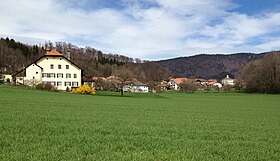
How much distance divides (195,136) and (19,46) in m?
148

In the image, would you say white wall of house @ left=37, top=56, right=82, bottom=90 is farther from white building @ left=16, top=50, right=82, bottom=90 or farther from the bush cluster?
the bush cluster

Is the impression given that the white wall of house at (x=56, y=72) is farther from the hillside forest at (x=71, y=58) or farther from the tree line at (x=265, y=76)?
the tree line at (x=265, y=76)

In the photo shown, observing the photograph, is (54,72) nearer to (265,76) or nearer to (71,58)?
(265,76)

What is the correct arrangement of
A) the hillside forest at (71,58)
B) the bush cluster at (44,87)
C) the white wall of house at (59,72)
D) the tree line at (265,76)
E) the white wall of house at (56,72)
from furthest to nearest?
the hillside forest at (71,58)
the tree line at (265,76)
the white wall of house at (59,72)
the white wall of house at (56,72)
the bush cluster at (44,87)

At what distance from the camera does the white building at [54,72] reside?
71375 mm

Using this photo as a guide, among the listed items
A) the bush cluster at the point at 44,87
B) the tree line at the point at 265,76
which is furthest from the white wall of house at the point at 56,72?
the tree line at the point at 265,76

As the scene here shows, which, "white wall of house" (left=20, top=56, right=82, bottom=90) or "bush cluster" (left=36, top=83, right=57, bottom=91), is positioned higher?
"white wall of house" (left=20, top=56, right=82, bottom=90)

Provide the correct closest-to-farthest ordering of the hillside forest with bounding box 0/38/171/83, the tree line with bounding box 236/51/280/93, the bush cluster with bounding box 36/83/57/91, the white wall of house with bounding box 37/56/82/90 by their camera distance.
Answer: the bush cluster with bounding box 36/83/57/91
the white wall of house with bounding box 37/56/82/90
the tree line with bounding box 236/51/280/93
the hillside forest with bounding box 0/38/171/83

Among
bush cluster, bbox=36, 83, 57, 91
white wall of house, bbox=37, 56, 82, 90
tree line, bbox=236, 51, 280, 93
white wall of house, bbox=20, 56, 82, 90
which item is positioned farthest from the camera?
tree line, bbox=236, 51, 280, 93

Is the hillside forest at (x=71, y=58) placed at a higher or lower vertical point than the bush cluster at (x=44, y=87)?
higher

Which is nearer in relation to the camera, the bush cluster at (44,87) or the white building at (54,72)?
the bush cluster at (44,87)

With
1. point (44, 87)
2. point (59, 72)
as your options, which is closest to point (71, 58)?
point (59, 72)

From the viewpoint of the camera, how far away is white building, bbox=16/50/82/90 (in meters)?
71.4

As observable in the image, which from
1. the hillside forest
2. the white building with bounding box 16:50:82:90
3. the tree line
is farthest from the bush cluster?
the tree line
